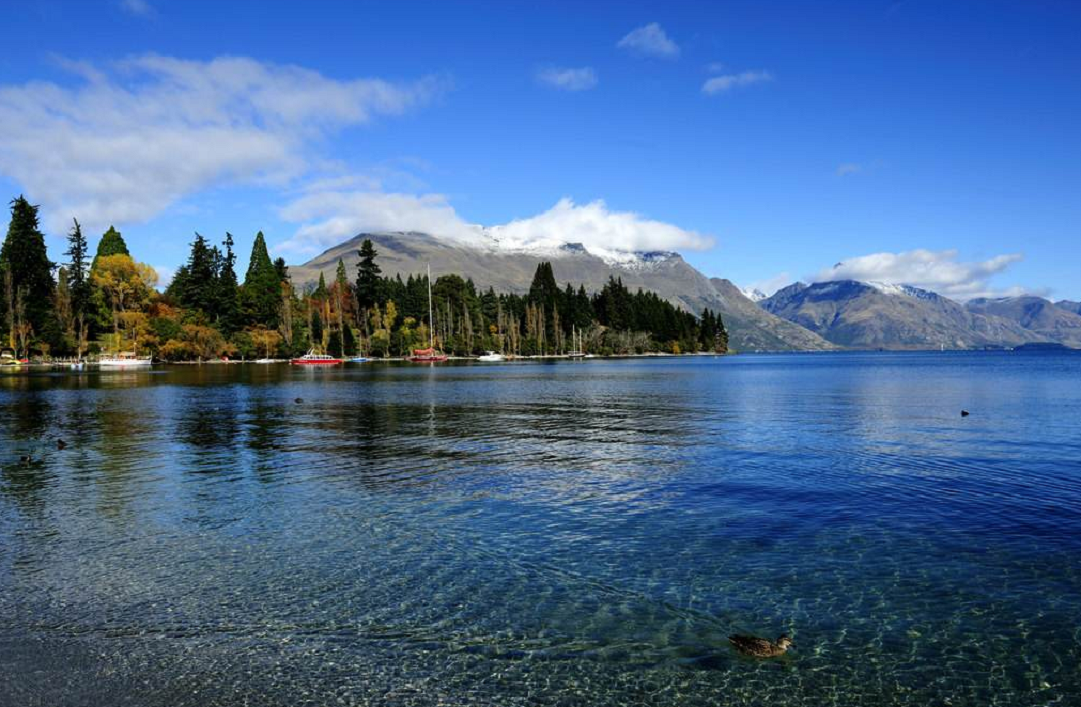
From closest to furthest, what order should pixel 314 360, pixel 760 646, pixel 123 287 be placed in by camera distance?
1. pixel 760 646
2. pixel 123 287
3. pixel 314 360

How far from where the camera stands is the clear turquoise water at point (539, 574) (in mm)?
11273

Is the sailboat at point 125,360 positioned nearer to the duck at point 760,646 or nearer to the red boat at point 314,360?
the red boat at point 314,360

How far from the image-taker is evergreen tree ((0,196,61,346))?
148 metres

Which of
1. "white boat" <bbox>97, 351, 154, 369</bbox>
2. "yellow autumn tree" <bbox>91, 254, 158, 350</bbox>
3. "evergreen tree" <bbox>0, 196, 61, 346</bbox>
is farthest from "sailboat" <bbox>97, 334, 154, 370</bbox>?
"evergreen tree" <bbox>0, 196, 61, 346</bbox>

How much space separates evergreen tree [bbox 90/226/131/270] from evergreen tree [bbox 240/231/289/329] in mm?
30141

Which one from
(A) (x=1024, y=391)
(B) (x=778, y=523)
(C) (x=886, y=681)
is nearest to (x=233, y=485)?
(B) (x=778, y=523)

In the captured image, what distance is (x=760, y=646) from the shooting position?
12.0 metres

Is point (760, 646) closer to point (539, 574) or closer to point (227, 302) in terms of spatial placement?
point (539, 574)

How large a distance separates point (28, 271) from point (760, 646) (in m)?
179

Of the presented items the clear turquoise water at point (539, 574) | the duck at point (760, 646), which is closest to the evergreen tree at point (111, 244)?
the clear turquoise water at point (539, 574)

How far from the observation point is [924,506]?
22625 millimetres

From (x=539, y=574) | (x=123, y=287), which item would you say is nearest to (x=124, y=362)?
(x=123, y=287)

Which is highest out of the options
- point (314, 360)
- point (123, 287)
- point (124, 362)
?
point (123, 287)

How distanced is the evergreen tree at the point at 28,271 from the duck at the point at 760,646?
172724 millimetres
